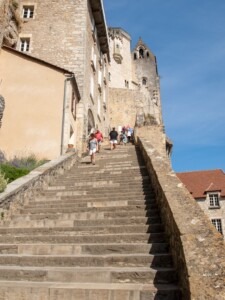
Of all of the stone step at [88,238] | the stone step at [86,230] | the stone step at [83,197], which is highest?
the stone step at [83,197]

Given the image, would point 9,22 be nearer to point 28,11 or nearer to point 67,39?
point 28,11

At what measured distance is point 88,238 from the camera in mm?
5055

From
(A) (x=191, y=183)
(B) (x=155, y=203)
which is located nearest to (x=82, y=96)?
(B) (x=155, y=203)

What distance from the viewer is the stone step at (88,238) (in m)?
4.93

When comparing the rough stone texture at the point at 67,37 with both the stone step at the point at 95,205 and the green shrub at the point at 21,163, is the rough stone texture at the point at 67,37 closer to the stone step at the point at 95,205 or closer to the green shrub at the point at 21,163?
the green shrub at the point at 21,163

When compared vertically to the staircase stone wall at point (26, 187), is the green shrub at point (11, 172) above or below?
above

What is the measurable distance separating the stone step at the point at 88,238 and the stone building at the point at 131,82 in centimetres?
2965

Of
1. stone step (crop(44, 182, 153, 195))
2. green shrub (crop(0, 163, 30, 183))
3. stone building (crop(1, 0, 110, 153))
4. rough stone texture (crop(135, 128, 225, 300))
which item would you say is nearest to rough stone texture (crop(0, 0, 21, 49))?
stone building (crop(1, 0, 110, 153))

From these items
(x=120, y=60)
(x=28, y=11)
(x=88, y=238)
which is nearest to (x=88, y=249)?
(x=88, y=238)

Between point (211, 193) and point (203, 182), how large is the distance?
2159 millimetres

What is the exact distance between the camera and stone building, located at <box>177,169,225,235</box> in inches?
1160

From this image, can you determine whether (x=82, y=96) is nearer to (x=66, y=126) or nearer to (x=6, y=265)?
(x=66, y=126)

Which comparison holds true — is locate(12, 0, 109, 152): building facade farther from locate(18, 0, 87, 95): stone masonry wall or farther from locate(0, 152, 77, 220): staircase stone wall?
locate(0, 152, 77, 220): staircase stone wall

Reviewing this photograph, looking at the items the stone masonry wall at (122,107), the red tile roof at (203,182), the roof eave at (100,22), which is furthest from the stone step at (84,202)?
the stone masonry wall at (122,107)
